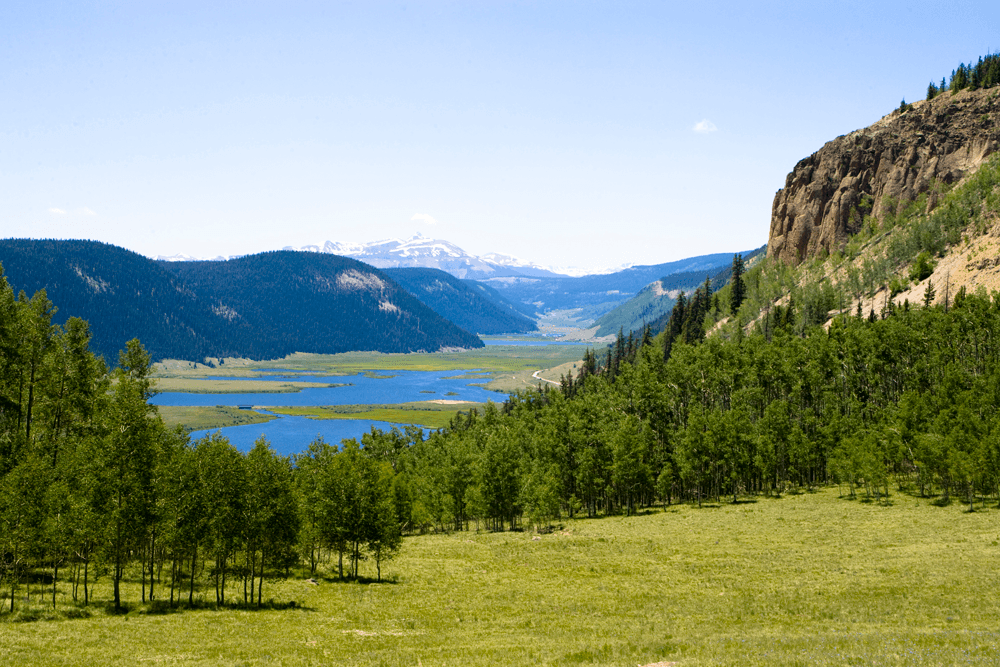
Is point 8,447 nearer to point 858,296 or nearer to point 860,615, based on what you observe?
point 860,615

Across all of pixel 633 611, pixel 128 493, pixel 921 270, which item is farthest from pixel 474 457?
pixel 921 270

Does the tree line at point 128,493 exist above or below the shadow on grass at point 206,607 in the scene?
above

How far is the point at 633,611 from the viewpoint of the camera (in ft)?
125

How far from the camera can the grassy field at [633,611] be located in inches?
1101

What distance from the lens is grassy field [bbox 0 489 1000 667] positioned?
27969 millimetres

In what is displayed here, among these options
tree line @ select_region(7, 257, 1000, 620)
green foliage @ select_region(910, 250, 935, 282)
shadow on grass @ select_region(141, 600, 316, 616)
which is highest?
green foliage @ select_region(910, 250, 935, 282)

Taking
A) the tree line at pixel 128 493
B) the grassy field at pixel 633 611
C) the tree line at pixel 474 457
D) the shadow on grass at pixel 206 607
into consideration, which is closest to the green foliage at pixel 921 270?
the tree line at pixel 474 457

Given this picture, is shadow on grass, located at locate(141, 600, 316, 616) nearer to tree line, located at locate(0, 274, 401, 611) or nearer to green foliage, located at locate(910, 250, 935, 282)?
tree line, located at locate(0, 274, 401, 611)

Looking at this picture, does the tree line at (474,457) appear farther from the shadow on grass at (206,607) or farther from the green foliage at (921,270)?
the green foliage at (921,270)

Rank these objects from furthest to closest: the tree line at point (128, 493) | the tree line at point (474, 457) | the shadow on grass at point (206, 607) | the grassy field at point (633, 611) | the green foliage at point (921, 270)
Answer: the green foliage at point (921, 270)
the tree line at point (474, 457)
the shadow on grass at point (206, 607)
the tree line at point (128, 493)
the grassy field at point (633, 611)

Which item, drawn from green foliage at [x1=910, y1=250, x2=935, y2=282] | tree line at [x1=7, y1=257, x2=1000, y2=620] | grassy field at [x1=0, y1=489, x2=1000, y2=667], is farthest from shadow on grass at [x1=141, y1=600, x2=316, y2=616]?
green foliage at [x1=910, y1=250, x2=935, y2=282]

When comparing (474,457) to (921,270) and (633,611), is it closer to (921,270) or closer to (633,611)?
(633,611)

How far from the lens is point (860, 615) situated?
32.8 m

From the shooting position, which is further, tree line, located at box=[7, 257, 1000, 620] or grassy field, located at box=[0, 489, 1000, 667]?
tree line, located at box=[7, 257, 1000, 620]
